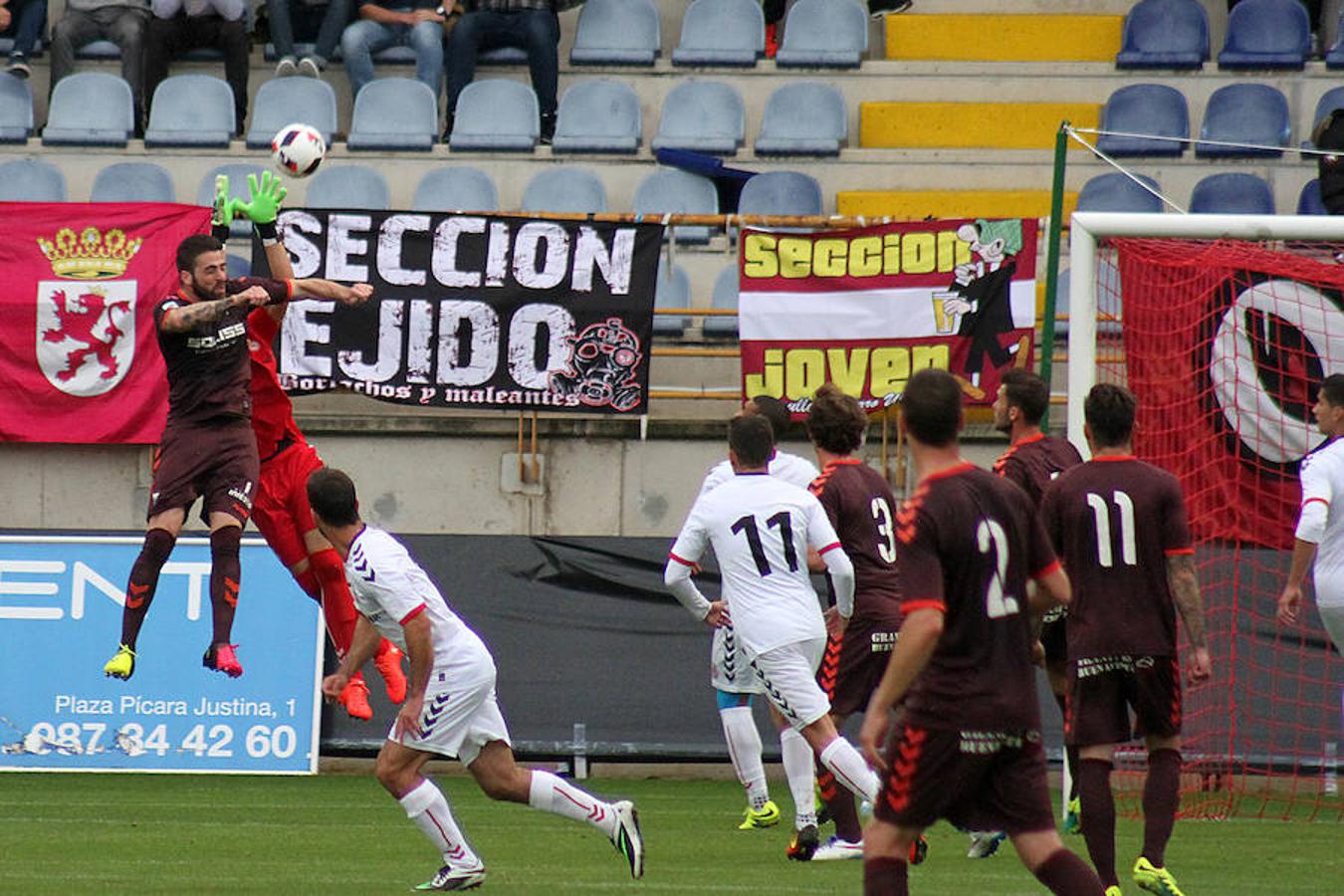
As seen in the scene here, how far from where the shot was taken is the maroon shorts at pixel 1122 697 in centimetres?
762

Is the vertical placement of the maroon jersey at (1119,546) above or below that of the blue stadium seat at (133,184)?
below

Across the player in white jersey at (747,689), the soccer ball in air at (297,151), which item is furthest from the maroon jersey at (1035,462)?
the soccer ball in air at (297,151)

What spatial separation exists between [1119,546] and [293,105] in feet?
38.3

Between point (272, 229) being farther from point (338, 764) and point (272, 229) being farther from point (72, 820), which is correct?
point (338, 764)

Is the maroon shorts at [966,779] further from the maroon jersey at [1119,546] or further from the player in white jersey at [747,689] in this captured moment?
the player in white jersey at [747,689]

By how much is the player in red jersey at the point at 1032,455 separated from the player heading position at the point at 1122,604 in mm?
857

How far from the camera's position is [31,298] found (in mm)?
13914

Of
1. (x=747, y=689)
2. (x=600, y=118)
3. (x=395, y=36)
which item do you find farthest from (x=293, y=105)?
(x=747, y=689)

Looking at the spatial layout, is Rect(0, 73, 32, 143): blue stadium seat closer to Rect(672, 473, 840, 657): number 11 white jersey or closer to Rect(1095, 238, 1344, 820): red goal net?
Rect(1095, 238, 1344, 820): red goal net

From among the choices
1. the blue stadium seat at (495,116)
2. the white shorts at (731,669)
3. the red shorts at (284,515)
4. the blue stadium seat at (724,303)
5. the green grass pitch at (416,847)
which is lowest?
the green grass pitch at (416,847)

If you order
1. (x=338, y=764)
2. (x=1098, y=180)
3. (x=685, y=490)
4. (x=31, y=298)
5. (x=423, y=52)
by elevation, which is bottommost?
(x=338, y=764)

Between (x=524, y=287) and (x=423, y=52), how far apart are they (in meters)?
4.83

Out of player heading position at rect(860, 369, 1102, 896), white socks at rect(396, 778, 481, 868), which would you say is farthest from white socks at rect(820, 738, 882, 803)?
player heading position at rect(860, 369, 1102, 896)

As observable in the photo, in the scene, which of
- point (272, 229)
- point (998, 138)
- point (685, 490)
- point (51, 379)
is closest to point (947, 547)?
point (272, 229)
